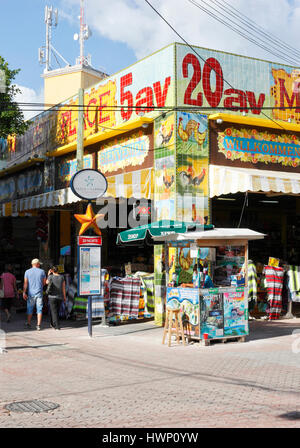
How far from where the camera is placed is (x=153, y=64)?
1584 centimetres

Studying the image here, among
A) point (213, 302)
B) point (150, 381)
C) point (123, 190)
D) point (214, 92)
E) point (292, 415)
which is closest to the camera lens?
point (292, 415)

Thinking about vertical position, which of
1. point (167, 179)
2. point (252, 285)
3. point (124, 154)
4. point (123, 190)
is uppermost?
point (124, 154)

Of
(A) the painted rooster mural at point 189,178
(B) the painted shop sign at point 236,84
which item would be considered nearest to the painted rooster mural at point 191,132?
(B) the painted shop sign at point 236,84

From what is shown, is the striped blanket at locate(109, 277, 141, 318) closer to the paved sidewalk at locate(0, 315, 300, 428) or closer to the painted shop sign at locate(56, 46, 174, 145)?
the paved sidewalk at locate(0, 315, 300, 428)

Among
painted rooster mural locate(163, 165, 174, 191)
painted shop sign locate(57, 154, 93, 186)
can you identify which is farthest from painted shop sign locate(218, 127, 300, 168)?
painted shop sign locate(57, 154, 93, 186)

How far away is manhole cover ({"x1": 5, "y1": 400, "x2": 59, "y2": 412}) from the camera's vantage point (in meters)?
6.53

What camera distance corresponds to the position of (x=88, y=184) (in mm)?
13648

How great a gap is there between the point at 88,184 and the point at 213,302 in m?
4.42

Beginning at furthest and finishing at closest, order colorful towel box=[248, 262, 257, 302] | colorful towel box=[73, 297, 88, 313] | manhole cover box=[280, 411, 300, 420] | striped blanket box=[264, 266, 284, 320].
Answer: colorful towel box=[73, 297, 88, 313] → striped blanket box=[264, 266, 284, 320] → colorful towel box=[248, 262, 257, 302] → manhole cover box=[280, 411, 300, 420]

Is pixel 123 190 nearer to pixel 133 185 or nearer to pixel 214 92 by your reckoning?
pixel 133 185

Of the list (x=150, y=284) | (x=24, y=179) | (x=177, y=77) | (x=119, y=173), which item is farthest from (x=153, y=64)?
(x=24, y=179)

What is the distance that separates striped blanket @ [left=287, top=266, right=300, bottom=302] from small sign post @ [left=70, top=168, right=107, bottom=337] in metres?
5.57

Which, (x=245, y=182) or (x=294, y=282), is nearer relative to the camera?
(x=245, y=182)

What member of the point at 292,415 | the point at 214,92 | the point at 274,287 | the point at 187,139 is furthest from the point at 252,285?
the point at 292,415
